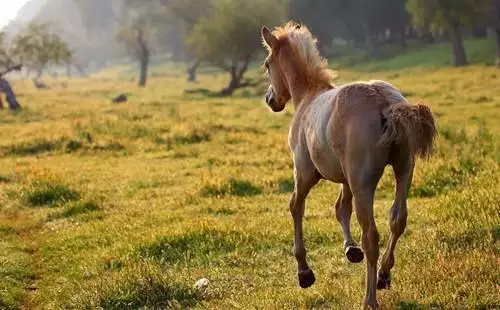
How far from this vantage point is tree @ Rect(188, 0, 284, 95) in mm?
54312

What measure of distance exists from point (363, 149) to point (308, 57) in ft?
9.30

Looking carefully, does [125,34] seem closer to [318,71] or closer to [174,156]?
[174,156]

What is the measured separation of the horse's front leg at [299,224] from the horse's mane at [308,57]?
1.45m

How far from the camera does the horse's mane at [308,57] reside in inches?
329

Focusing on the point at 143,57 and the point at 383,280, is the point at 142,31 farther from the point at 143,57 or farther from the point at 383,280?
the point at 383,280

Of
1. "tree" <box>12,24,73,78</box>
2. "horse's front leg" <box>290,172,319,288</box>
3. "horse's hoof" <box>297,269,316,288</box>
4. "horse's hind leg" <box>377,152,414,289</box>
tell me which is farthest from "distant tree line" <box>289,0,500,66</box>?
"horse's hind leg" <box>377,152,414,289</box>

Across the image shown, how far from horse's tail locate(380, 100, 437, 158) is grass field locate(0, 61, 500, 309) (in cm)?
168

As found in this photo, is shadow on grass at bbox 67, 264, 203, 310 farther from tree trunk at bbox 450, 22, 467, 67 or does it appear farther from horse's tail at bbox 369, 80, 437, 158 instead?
tree trunk at bbox 450, 22, 467, 67

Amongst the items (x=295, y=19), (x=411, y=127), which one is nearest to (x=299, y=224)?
(x=411, y=127)

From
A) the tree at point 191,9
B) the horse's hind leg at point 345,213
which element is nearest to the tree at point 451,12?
the tree at point 191,9

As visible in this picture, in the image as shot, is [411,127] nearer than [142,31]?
Yes

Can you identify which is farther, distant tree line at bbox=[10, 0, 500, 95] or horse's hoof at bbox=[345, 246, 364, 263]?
distant tree line at bbox=[10, 0, 500, 95]

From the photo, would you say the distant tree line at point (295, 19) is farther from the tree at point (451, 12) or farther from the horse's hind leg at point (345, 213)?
the horse's hind leg at point (345, 213)

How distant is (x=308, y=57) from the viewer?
8.52 meters
